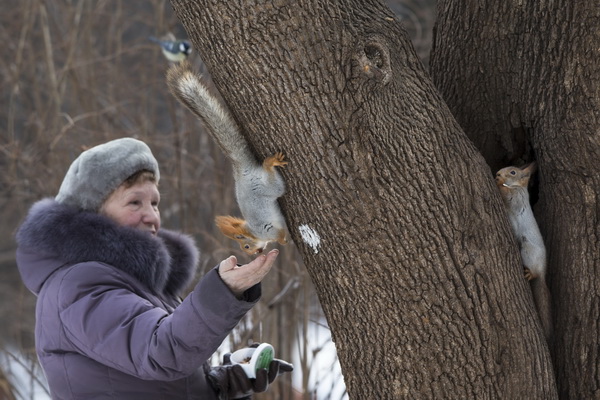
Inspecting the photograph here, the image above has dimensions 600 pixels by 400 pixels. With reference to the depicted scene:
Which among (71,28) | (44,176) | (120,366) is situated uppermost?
(120,366)

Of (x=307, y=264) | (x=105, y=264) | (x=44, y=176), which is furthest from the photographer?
(x=44, y=176)

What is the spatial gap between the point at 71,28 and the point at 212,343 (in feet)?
15.2

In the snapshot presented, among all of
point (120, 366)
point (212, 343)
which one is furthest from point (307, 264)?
point (120, 366)

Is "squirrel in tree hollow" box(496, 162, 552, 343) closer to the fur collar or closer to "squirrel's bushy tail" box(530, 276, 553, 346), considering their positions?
"squirrel's bushy tail" box(530, 276, 553, 346)

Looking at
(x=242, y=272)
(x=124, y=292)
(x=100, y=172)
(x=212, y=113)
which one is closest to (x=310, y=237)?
(x=242, y=272)

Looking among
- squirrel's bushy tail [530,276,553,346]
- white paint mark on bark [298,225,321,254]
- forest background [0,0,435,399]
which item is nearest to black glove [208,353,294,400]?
white paint mark on bark [298,225,321,254]

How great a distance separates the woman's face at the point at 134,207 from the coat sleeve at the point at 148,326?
16.5 inches

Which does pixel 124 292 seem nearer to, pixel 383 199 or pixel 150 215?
pixel 150 215

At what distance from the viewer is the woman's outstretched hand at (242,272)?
2.30 m

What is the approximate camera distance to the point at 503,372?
2236 mm

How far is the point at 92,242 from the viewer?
102 inches

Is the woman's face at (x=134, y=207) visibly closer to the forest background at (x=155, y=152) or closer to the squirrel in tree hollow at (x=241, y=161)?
the squirrel in tree hollow at (x=241, y=161)

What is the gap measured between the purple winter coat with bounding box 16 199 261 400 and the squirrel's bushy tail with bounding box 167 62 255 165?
1.22ft

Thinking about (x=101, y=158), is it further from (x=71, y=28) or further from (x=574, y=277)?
(x=71, y=28)
